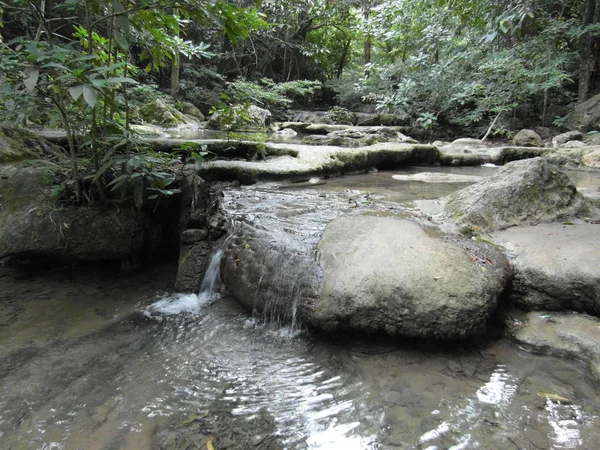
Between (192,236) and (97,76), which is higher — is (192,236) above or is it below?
below

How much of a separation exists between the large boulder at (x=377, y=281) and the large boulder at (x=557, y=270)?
0.17m

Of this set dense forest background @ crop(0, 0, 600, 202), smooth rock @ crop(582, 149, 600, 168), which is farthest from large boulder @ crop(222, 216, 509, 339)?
smooth rock @ crop(582, 149, 600, 168)

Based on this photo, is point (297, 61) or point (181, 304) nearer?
point (181, 304)

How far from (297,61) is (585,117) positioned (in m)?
15.0

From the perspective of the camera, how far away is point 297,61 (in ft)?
68.4

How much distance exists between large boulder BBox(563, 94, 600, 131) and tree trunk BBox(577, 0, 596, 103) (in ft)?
1.78

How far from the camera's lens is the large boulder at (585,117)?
9984 millimetres

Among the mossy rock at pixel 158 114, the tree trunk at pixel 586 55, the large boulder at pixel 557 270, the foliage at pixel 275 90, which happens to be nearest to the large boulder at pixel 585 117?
the tree trunk at pixel 586 55

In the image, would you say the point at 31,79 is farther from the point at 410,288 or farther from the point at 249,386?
the point at 410,288

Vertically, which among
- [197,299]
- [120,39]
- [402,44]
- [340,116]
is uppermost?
[402,44]

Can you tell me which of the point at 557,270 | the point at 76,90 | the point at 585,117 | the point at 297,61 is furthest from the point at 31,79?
the point at 297,61

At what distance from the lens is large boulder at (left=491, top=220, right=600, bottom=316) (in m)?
2.29

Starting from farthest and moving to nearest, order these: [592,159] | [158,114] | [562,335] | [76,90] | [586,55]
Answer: [158,114] < [586,55] < [592,159] < [562,335] < [76,90]

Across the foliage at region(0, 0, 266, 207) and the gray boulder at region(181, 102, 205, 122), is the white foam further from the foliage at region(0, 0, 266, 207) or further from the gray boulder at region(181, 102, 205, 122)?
the gray boulder at region(181, 102, 205, 122)
